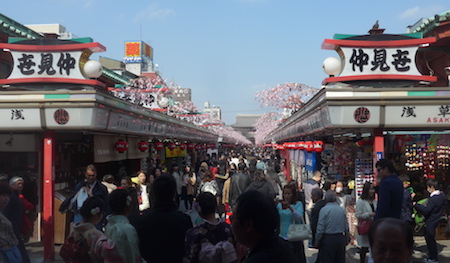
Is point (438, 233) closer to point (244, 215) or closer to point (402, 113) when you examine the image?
point (402, 113)

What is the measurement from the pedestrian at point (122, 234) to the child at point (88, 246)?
0.21 ft

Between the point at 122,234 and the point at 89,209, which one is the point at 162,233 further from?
the point at 89,209

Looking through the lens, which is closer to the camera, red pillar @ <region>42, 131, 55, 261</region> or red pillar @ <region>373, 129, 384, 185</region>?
red pillar @ <region>373, 129, 384, 185</region>

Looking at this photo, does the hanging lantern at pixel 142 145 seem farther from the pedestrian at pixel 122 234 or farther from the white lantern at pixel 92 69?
the pedestrian at pixel 122 234

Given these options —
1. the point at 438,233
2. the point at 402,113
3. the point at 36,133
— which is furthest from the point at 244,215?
the point at 438,233

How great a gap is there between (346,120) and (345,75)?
1205 millimetres

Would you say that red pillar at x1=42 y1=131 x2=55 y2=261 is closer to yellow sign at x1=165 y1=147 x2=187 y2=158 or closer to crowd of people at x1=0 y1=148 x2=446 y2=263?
crowd of people at x1=0 y1=148 x2=446 y2=263

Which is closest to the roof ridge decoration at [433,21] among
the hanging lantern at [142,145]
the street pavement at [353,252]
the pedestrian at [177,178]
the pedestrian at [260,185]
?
the street pavement at [353,252]

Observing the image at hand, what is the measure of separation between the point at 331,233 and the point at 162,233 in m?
3.50

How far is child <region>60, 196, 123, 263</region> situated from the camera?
Answer: 486 cm

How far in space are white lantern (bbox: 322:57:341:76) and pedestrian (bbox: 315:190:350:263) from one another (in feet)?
11.2

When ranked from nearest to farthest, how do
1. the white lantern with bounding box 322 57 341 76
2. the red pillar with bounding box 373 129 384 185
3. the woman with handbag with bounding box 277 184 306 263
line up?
the woman with handbag with bounding box 277 184 306 263, the red pillar with bounding box 373 129 384 185, the white lantern with bounding box 322 57 341 76

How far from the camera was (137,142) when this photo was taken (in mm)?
16828

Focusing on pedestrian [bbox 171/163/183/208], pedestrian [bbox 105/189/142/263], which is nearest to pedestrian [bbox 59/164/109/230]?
pedestrian [bbox 105/189/142/263]
